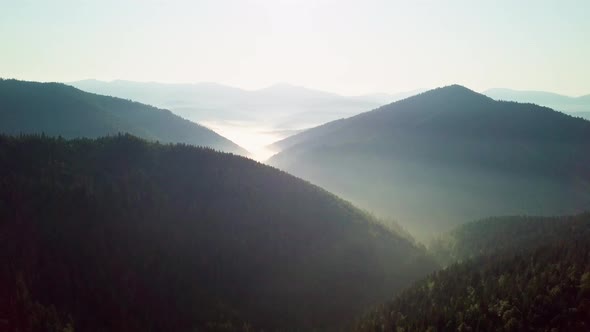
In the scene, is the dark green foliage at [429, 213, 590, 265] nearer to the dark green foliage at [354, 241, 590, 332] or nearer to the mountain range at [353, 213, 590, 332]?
the mountain range at [353, 213, 590, 332]

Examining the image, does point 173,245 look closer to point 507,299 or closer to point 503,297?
point 503,297

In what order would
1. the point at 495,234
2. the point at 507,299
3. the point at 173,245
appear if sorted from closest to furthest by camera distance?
the point at 507,299, the point at 173,245, the point at 495,234

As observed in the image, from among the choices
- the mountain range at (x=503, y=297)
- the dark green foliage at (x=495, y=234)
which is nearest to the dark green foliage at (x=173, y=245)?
the mountain range at (x=503, y=297)

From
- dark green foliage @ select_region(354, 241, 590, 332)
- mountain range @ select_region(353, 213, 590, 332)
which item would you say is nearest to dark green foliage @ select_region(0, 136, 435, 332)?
dark green foliage @ select_region(354, 241, 590, 332)

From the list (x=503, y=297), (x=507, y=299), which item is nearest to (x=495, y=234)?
(x=503, y=297)

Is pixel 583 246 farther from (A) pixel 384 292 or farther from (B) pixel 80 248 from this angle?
(B) pixel 80 248
